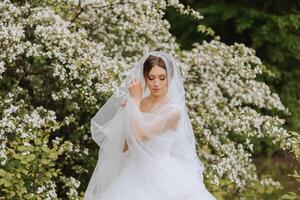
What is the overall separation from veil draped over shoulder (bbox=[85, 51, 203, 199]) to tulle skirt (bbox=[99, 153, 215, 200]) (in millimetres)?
63

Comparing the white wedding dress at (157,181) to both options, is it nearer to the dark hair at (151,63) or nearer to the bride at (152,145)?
the bride at (152,145)

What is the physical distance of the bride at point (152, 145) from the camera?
4.55 m

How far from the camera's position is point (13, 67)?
21.1ft

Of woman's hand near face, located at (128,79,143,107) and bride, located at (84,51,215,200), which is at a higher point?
woman's hand near face, located at (128,79,143,107)

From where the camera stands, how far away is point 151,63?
Answer: 4.70m

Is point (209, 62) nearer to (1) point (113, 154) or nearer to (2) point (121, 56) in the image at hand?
(2) point (121, 56)

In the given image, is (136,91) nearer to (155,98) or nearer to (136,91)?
(136,91)

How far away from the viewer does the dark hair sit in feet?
15.4

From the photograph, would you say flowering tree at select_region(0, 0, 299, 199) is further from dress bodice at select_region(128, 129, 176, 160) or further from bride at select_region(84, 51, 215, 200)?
dress bodice at select_region(128, 129, 176, 160)

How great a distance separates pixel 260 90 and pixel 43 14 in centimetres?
254

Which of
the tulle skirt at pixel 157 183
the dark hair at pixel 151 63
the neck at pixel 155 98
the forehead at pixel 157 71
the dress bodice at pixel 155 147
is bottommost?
the tulle skirt at pixel 157 183

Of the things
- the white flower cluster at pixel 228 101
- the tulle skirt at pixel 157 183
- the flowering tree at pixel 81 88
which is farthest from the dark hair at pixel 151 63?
the white flower cluster at pixel 228 101

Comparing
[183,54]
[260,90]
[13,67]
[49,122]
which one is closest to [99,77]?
[49,122]

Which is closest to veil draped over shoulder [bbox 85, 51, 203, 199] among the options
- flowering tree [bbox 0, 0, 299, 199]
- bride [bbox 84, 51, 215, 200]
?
bride [bbox 84, 51, 215, 200]
